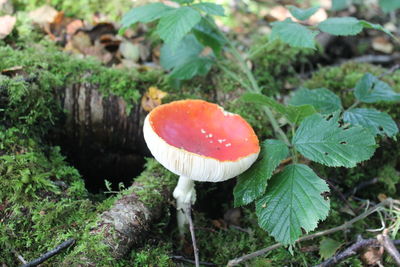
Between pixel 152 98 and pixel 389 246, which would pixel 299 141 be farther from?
pixel 152 98

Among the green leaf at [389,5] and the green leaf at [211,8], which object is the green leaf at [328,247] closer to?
the green leaf at [211,8]

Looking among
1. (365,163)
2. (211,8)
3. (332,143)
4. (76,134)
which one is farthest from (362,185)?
(76,134)

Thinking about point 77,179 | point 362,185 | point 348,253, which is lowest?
point 362,185

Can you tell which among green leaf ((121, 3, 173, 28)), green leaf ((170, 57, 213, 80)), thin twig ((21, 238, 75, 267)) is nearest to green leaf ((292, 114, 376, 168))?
green leaf ((170, 57, 213, 80))

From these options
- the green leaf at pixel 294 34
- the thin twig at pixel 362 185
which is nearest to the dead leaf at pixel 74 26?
the green leaf at pixel 294 34

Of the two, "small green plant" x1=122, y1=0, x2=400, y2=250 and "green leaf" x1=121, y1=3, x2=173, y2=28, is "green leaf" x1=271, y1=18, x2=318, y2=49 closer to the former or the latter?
"small green plant" x1=122, y1=0, x2=400, y2=250

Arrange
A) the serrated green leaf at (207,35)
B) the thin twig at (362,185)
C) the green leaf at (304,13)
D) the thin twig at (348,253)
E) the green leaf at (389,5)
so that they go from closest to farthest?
the thin twig at (348,253)
the green leaf at (304,13)
the thin twig at (362,185)
the serrated green leaf at (207,35)
the green leaf at (389,5)
